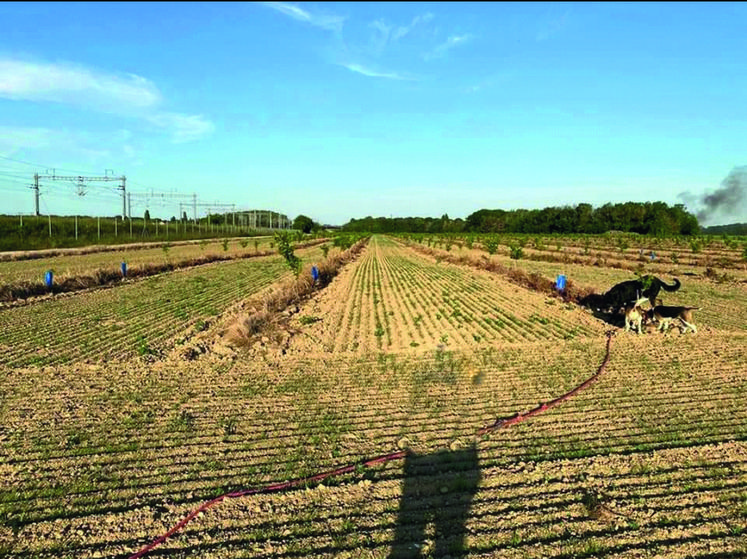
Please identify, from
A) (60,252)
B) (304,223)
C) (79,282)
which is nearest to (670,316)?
(79,282)

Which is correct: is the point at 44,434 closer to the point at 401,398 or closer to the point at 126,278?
the point at 401,398

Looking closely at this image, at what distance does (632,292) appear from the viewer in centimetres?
1269

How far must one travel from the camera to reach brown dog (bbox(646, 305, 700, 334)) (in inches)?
447

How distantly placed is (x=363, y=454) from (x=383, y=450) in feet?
0.80

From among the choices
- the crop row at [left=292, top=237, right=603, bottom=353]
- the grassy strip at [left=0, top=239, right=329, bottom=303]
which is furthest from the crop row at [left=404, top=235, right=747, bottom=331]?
the grassy strip at [left=0, top=239, right=329, bottom=303]

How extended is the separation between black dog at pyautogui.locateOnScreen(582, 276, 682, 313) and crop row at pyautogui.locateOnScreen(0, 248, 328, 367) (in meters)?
10.6

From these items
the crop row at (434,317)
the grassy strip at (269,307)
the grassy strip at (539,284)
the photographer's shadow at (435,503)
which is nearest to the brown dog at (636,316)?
the crop row at (434,317)

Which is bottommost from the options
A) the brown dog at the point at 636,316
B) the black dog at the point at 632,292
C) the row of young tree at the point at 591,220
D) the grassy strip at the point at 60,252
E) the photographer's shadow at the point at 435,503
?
the photographer's shadow at the point at 435,503

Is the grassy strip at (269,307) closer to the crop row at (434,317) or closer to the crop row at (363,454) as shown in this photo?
the crop row at (434,317)

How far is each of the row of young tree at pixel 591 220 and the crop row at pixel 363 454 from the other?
278ft

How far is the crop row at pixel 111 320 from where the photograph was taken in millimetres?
10016

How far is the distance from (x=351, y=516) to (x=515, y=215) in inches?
5223

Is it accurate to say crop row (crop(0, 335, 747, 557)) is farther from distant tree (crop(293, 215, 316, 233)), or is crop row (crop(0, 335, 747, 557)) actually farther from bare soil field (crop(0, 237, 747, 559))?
distant tree (crop(293, 215, 316, 233))

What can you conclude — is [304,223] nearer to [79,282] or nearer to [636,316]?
[79,282]
